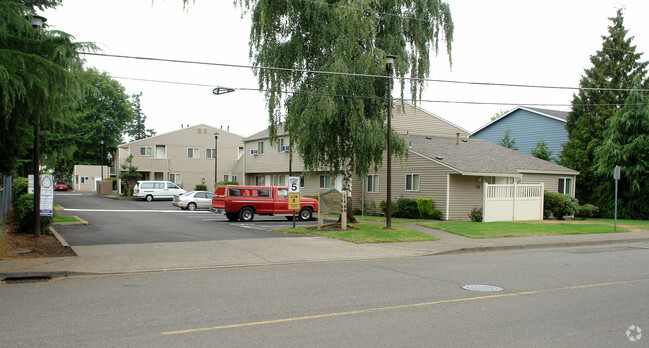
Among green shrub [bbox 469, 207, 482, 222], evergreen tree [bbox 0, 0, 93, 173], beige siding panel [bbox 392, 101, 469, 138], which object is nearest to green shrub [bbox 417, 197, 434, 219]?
green shrub [bbox 469, 207, 482, 222]

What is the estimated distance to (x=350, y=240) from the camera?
16.3 m

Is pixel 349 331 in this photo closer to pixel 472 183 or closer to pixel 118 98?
pixel 472 183

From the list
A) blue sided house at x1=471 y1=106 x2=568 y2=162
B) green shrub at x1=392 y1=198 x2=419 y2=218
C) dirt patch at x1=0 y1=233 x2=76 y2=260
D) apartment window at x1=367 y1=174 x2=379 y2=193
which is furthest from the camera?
blue sided house at x1=471 y1=106 x2=568 y2=162

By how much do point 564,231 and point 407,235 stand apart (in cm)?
747

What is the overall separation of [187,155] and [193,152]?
2.50 ft

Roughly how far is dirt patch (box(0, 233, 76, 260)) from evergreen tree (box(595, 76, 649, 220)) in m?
29.9

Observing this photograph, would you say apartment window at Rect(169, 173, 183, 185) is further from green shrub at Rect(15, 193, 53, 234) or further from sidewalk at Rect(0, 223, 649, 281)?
sidewalk at Rect(0, 223, 649, 281)

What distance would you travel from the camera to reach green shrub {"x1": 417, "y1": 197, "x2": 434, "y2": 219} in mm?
26388

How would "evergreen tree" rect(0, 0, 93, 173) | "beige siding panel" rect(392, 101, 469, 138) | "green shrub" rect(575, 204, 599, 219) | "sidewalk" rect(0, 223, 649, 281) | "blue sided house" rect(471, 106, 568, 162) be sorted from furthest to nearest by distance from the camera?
1. "blue sided house" rect(471, 106, 568, 162)
2. "beige siding panel" rect(392, 101, 469, 138)
3. "green shrub" rect(575, 204, 599, 219)
4. "sidewalk" rect(0, 223, 649, 281)
5. "evergreen tree" rect(0, 0, 93, 173)

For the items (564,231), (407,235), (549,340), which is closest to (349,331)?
(549,340)

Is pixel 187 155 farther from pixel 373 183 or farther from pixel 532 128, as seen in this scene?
pixel 532 128

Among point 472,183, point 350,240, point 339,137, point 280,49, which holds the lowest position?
point 350,240

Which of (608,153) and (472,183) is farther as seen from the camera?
(608,153)

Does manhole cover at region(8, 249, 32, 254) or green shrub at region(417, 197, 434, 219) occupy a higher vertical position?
green shrub at region(417, 197, 434, 219)
